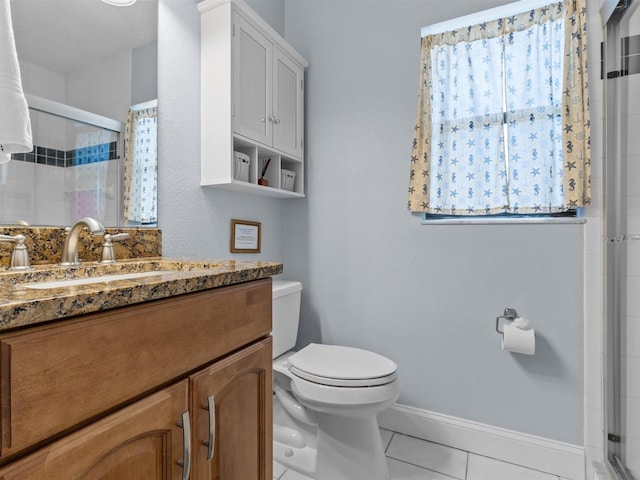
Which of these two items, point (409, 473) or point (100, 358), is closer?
point (100, 358)

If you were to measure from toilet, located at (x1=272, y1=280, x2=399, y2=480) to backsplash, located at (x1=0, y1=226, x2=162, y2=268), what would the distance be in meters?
0.62

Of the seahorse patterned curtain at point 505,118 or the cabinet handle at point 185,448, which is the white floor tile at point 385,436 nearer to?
the seahorse patterned curtain at point 505,118

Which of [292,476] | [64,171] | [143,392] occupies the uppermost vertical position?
[64,171]

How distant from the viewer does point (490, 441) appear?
1705mm

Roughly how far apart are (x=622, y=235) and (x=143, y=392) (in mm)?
1724

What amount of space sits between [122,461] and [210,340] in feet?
0.85

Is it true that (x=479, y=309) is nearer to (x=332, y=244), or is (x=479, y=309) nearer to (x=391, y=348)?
(x=391, y=348)

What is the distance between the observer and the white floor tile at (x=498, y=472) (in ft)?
5.09

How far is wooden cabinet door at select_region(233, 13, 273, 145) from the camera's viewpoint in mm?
1592

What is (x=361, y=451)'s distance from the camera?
1.47 meters

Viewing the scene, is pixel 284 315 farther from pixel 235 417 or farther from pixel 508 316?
pixel 508 316

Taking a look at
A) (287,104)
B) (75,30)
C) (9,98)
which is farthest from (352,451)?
(75,30)

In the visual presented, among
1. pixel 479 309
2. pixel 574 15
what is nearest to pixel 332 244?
pixel 479 309

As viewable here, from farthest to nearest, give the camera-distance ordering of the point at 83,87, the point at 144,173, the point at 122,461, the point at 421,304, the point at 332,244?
the point at 332,244
the point at 421,304
the point at 144,173
the point at 83,87
the point at 122,461
